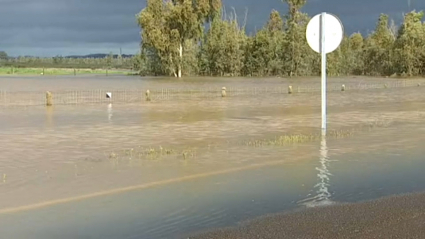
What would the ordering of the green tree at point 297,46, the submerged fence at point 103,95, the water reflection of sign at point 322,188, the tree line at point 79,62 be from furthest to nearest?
the tree line at point 79,62 → the green tree at point 297,46 → the submerged fence at point 103,95 → the water reflection of sign at point 322,188

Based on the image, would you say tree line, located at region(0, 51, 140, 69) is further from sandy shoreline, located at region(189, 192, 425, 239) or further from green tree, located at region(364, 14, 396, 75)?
sandy shoreline, located at region(189, 192, 425, 239)

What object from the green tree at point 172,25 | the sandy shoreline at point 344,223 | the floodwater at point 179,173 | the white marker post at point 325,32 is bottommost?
the floodwater at point 179,173

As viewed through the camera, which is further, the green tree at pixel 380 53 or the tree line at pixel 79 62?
the tree line at pixel 79 62

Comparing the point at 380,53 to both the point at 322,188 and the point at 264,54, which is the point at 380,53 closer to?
the point at 264,54

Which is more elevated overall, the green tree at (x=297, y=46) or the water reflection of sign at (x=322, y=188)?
the green tree at (x=297, y=46)

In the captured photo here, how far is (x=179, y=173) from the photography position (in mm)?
11453

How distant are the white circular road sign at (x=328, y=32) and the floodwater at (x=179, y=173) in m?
2.45

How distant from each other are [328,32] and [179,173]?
6.40 metres

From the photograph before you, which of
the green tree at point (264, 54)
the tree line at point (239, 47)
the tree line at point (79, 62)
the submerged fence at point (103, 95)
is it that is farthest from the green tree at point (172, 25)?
the tree line at point (79, 62)

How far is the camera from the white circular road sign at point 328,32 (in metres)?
15.7

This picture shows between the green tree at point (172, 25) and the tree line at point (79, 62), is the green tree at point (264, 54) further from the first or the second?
the tree line at point (79, 62)

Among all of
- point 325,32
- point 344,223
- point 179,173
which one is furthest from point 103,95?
point 344,223

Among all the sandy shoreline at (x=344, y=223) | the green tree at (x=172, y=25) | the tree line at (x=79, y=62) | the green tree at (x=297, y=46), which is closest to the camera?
the sandy shoreline at (x=344, y=223)

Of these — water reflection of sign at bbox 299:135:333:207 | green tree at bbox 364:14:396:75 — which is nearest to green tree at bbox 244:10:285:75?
green tree at bbox 364:14:396:75
